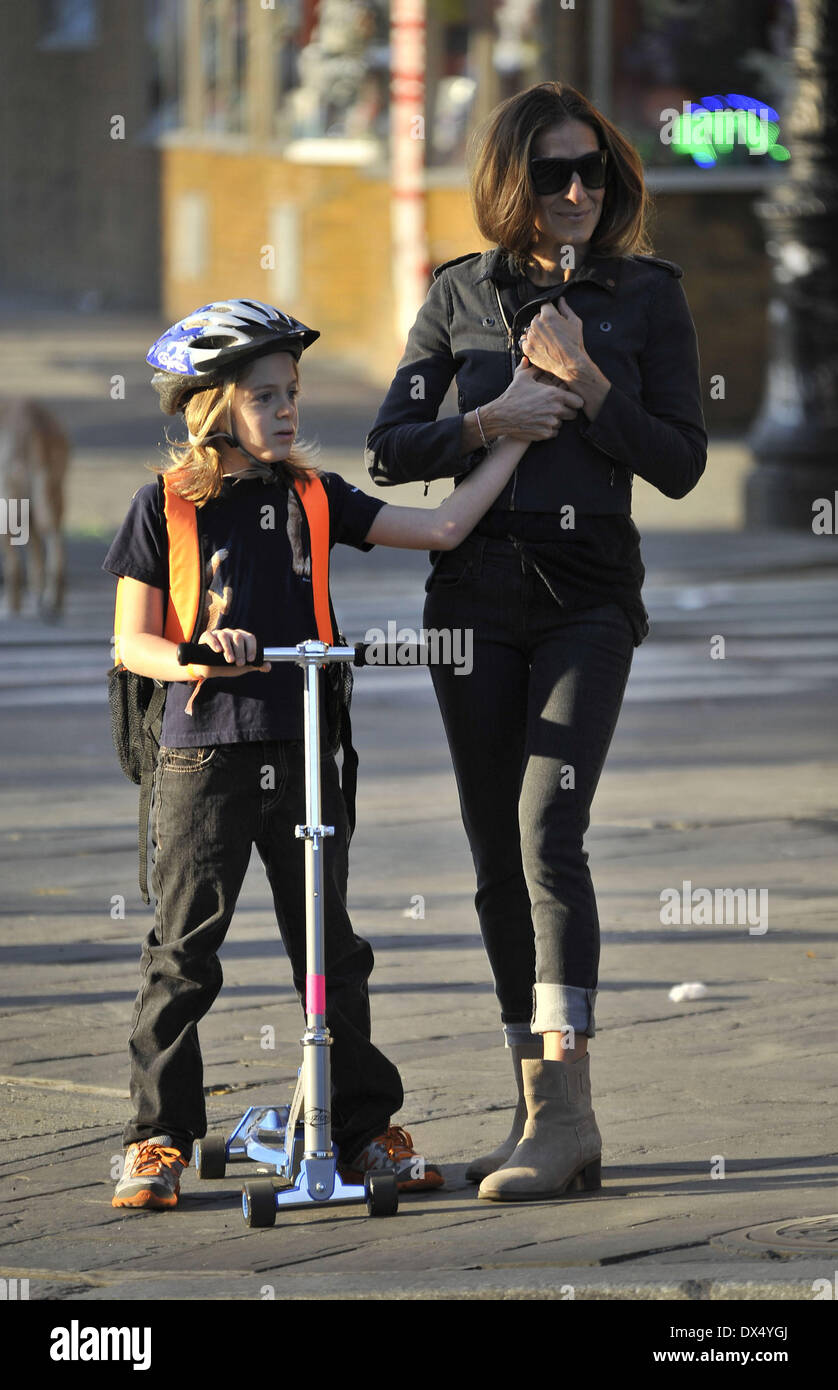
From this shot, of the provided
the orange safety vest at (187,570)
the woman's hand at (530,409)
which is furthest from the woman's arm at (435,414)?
the orange safety vest at (187,570)

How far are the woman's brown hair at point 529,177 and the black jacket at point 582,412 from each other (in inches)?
2.0

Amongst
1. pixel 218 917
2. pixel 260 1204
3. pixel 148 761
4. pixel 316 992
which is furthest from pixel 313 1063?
pixel 148 761

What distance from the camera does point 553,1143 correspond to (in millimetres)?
4816

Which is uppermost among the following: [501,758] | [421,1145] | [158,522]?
[158,522]

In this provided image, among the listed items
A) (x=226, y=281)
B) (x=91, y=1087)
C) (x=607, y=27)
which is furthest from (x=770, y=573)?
(x=226, y=281)

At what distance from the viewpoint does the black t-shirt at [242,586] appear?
16.0 feet

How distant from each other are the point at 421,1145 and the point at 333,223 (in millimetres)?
25382

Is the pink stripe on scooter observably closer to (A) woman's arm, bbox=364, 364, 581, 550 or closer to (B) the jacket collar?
(A) woman's arm, bbox=364, 364, 581, 550

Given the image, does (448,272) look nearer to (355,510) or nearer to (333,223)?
(355,510)

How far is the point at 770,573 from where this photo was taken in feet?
54.7

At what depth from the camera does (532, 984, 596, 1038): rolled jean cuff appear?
483 centimetres

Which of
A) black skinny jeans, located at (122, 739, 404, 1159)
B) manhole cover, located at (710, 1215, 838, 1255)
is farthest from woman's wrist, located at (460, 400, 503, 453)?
manhole cover, located at (710, 1215, 838, 1255)

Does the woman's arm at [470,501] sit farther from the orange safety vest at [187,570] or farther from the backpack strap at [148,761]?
the backpack strap at [148,761]

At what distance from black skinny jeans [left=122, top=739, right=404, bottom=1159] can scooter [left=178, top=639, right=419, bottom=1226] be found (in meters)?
0.17
